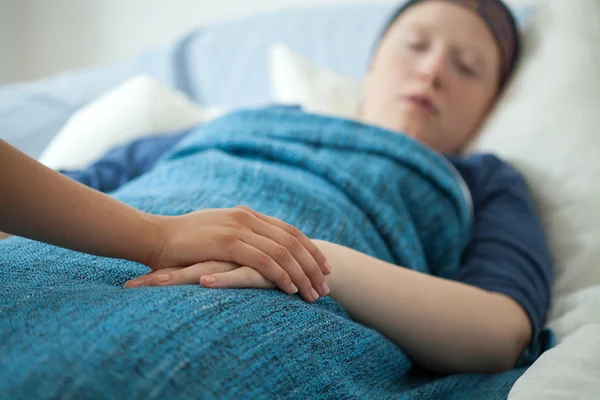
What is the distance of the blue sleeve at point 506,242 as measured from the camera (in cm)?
84

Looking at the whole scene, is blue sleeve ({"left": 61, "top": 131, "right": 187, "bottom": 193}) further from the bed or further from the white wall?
the white wall

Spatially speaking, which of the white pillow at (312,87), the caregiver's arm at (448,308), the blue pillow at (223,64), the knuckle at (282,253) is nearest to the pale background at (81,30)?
the blue pillow at (223,64)

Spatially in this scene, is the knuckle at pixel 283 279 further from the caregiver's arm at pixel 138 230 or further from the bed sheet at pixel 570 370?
the bed sheet at pixel 570 370

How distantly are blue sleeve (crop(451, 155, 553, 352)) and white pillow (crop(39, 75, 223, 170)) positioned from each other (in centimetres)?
63

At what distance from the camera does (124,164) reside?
114 centimetres

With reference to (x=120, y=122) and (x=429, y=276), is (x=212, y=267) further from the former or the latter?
(x=120, y=122)

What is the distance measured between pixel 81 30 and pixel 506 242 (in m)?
2.28

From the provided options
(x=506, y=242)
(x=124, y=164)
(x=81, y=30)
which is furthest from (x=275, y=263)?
(x=81, y=30)

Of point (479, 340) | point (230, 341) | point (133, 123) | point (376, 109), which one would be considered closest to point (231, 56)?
point (133, 123)

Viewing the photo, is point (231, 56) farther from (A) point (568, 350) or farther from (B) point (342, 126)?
(A) point (568, 350)

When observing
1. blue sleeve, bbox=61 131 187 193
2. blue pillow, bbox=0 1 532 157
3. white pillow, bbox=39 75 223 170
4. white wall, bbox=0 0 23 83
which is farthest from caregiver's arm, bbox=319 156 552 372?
white wall, bbox=0 0 23 83

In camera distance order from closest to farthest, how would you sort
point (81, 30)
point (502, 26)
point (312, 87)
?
point (502, 26) → point (312, 87) → point (81, 30)

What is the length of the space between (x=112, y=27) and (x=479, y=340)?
228cm

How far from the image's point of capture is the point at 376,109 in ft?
4.11
